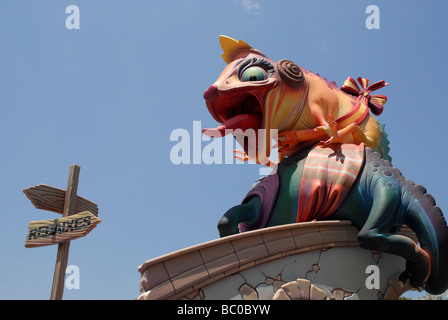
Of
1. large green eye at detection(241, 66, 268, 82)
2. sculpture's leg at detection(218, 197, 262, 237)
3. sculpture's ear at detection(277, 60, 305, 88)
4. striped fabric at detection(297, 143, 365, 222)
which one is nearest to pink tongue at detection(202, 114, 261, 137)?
large green eye at detection(241, 66, 268, 82)

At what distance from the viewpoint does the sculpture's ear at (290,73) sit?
6086mm

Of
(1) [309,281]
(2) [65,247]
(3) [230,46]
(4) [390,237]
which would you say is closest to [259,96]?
(3) [230,46]

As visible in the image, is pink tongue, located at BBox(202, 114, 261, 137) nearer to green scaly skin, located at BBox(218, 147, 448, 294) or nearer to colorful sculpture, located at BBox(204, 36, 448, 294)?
colorful sculpture, located at BBox(204, 36, 448, 294)

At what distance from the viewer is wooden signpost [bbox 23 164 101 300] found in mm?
4824

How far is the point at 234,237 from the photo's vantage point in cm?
437

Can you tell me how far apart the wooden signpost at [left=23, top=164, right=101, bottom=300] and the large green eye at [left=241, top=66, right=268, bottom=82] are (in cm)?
249

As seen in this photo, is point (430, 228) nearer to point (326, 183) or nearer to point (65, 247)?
point (326, 183)

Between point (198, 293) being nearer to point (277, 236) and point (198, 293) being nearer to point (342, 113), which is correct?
point (277, 236)

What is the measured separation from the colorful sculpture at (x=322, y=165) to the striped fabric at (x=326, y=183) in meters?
0.01

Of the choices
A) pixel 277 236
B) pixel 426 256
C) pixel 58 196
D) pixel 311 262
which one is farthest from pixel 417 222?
pixel 58 196

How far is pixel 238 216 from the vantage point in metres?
5.74

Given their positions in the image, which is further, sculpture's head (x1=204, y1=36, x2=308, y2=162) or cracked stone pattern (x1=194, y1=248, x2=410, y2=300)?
sculpture's head (x1=204, y1=36, x2=308, y2=162)

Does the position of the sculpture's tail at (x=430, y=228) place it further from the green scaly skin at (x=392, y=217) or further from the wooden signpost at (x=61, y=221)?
the wooden signpost at (x=61, y=221)

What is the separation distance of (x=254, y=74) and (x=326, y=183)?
5.88 feet
